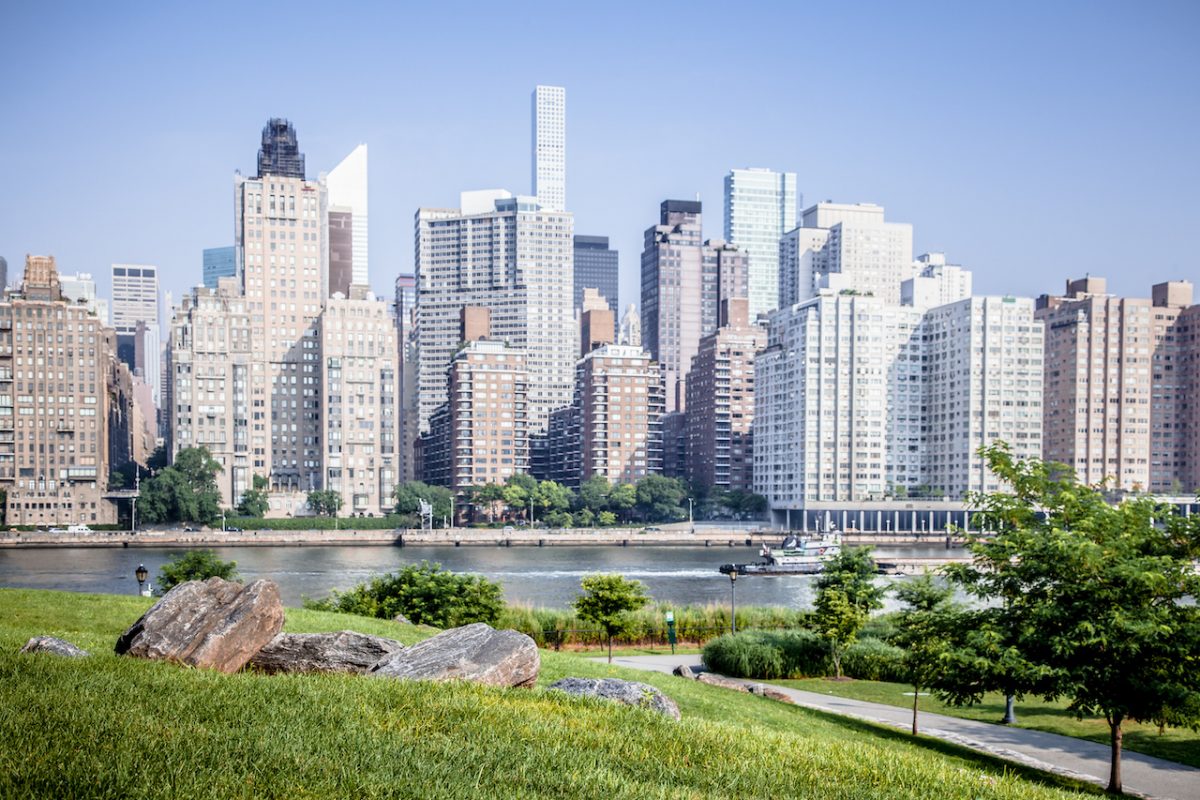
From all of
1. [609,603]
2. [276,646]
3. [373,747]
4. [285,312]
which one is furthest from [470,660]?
[285,312]

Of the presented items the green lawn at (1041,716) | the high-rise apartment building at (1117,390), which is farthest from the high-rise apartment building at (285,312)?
the green lawn at (1041,716)

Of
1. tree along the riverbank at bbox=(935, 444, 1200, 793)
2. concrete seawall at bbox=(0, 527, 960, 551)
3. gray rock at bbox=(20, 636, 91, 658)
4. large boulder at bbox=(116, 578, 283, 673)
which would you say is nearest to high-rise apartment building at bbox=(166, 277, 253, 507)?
concrete seawall at bbox=(0, 527, 960, 551)

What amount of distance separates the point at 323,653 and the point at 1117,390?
194 metres

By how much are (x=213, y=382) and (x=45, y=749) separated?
571ft

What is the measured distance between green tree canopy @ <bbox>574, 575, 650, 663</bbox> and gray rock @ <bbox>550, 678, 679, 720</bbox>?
2206 centimetres

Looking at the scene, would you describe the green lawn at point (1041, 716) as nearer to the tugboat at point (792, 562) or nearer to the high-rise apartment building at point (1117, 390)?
the tugboat at point (792, 562)

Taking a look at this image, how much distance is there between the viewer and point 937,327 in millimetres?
177875

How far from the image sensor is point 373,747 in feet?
32.2

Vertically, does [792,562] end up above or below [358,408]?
below

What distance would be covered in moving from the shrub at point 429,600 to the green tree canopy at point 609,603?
132 inches

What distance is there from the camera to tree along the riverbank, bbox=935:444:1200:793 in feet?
63.7

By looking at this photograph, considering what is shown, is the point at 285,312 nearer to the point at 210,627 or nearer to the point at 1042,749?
the point at 1042,749

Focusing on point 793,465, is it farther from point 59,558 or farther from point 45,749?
point 45,749

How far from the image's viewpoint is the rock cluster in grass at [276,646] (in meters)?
14.8
